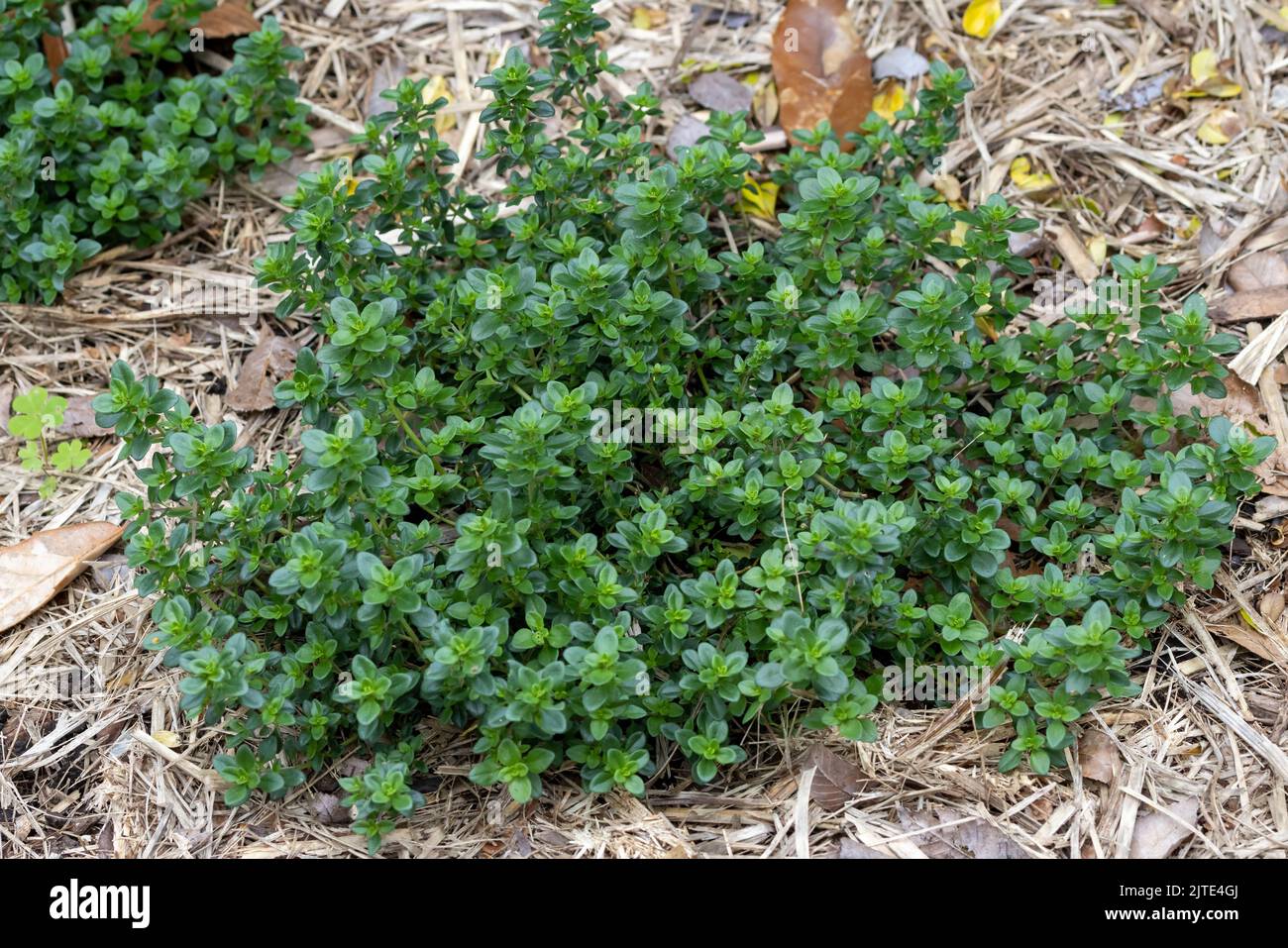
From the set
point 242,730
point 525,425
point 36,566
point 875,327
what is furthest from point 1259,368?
point 36,566

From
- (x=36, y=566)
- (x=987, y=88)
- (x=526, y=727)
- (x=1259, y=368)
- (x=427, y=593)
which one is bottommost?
(x=36, y=566)

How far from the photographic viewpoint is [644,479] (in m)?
4.19

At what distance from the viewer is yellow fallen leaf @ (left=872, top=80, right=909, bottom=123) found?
527 centimetres

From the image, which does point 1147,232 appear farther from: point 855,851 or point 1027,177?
point 855,851

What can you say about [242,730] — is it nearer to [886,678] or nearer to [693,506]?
[693,506]

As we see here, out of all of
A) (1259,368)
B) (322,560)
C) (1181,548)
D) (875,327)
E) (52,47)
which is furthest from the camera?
(52,47)

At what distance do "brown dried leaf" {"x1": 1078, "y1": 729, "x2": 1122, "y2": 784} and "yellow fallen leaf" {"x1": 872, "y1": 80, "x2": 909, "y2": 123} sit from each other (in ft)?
9.02

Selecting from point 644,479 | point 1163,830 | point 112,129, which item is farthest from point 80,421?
point 1163,830

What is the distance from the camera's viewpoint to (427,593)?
344 cm

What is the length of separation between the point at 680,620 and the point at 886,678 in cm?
70

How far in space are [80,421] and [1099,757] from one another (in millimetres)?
3655

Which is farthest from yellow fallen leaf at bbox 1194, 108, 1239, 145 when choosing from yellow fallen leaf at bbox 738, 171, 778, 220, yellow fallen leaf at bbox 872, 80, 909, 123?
yellow fallen leaf at bbox 738, 171, 778, 220

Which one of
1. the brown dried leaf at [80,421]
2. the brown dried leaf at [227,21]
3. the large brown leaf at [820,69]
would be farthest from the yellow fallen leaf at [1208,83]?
the brown dried leaf at [80,421]

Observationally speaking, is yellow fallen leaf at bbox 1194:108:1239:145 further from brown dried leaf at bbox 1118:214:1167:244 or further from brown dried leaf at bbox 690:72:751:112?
brown dried leaf at bbox 690:72:751:112
